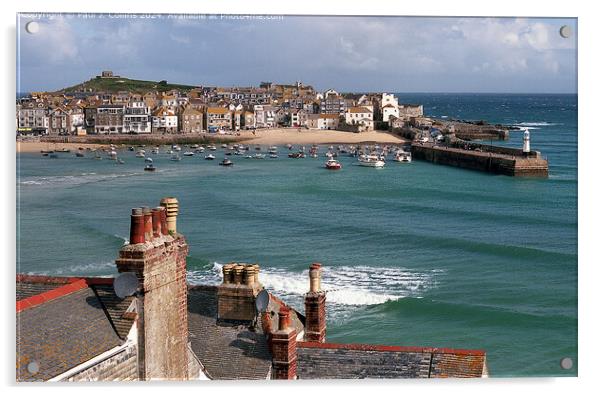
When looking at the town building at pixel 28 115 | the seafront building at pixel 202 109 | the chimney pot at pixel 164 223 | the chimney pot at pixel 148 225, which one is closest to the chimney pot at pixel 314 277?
the chimney pot at pixel 164 223

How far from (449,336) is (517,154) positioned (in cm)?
2739

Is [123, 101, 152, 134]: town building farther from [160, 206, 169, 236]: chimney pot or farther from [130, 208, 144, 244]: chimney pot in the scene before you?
[130, 208, 144, 244]: chimney pot

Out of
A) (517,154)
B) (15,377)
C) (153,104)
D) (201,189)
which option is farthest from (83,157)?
(517,154)

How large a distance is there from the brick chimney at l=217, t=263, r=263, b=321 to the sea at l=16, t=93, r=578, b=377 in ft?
6.00

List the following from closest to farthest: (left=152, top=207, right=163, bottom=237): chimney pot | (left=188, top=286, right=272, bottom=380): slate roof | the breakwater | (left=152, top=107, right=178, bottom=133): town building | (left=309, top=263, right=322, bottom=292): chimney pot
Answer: (left=152, top=207, right=163, bottom=237): chimney pot
(left=188, top=286, right=272, bottom=380): slate roof
(left=309, top=263, right=322, bottom=292): chimney pot
(left=152, top=107, right=178, bottom=133): town building
the breakwater

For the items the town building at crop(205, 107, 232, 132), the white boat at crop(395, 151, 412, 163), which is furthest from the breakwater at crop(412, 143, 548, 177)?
the town building at crop(205, 107, 232, 132)

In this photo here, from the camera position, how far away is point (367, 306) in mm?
17609

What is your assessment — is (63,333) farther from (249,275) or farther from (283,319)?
(249,275)

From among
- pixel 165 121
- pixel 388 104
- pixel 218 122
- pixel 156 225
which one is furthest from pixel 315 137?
pixel 156 225

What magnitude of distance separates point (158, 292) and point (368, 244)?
51.0ft

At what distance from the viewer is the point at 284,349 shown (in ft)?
26.2

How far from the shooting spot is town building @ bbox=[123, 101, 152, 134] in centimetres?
2973

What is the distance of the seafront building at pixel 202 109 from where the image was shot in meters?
18.8

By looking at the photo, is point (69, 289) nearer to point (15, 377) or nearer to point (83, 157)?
point (15, 377)
